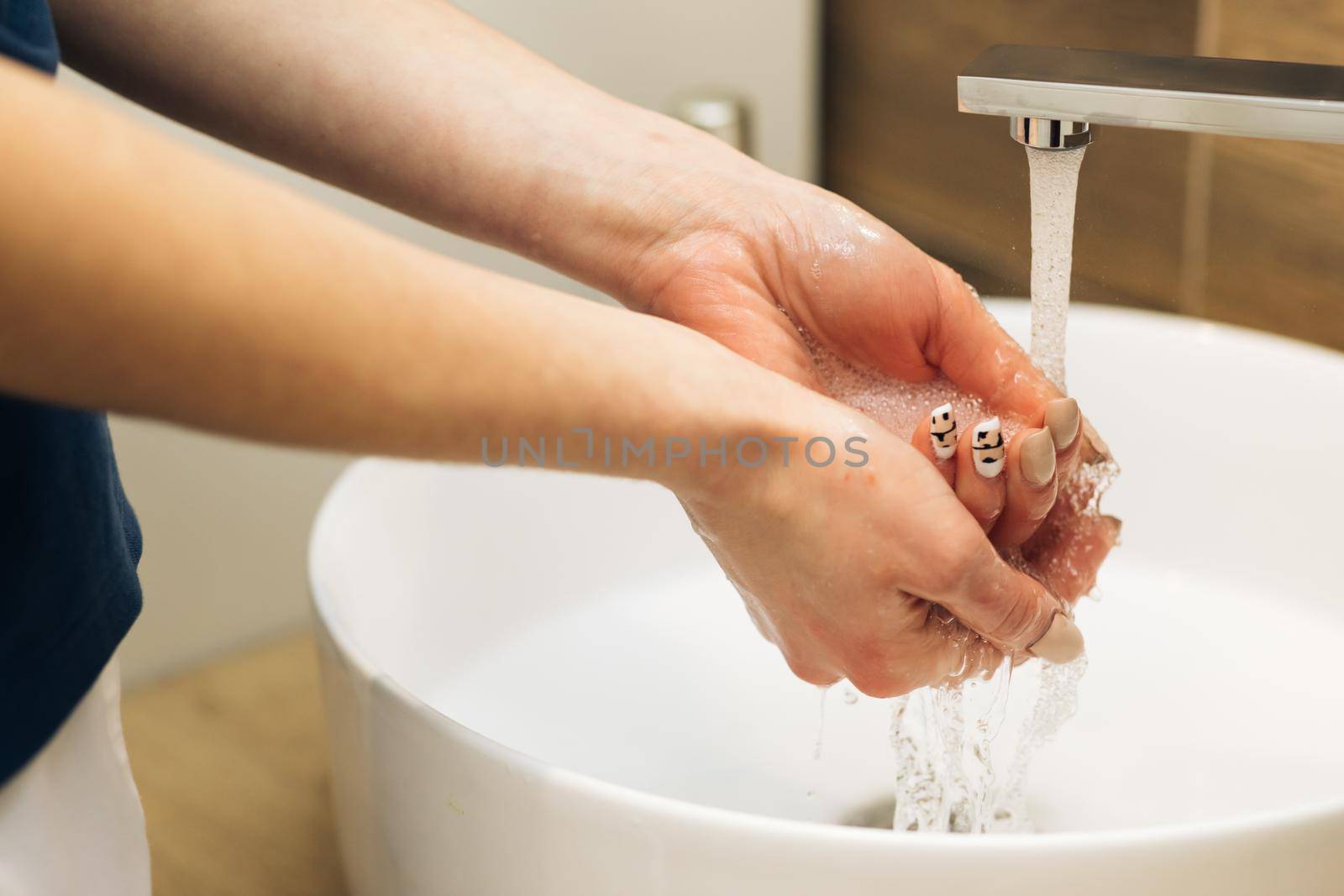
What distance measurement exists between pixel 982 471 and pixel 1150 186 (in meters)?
0.23

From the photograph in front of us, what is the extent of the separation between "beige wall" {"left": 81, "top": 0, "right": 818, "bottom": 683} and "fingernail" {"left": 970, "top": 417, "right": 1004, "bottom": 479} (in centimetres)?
43

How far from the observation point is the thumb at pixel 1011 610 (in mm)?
434

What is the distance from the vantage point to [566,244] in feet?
1.72

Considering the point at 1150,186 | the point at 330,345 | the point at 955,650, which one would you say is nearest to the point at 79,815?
the point at 330,345

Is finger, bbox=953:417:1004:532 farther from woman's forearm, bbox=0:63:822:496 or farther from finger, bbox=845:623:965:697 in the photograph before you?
woman's forearm, bbox=0:63:822:496

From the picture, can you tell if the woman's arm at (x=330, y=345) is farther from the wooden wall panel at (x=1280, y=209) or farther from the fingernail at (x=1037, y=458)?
the wooden wall panel at (x=1280, y=209)

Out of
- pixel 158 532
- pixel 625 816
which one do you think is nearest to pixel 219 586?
pixel 158 532

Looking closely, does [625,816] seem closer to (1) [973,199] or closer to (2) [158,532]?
(1) [973,199]

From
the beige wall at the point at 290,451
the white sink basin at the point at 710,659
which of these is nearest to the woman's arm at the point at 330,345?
the white sink basin at the point at 710,659

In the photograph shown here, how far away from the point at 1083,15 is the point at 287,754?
56cm

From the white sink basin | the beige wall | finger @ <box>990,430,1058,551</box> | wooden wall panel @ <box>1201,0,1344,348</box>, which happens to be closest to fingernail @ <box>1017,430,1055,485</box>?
finger @ <box>990,430,1058,551</box>

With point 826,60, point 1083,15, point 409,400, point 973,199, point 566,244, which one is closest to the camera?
point 409,400

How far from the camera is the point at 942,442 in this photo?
0.48m

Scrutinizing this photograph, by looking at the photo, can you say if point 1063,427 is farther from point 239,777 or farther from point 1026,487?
point 239,777
